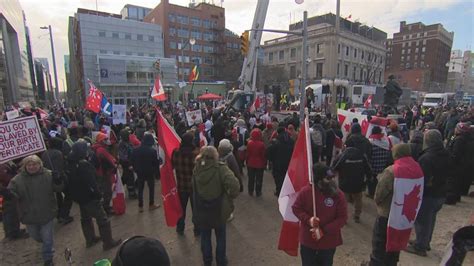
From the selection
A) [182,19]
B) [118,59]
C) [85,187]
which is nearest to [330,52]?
[182,19]

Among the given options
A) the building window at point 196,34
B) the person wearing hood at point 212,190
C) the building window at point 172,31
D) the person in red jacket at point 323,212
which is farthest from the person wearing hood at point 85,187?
the building window at point 196,34

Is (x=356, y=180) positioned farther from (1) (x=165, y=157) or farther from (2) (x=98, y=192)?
(2) (x=98, y=192)

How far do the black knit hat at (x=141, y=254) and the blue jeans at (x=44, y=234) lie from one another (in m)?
3.56

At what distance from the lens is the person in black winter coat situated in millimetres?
5461

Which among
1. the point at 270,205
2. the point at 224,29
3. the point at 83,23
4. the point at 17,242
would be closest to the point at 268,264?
the point at 270,205

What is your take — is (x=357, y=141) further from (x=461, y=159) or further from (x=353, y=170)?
(x=461, y=159)

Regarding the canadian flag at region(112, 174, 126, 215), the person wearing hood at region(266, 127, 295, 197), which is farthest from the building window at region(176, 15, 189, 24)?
the canadian flag at region(112, 174, 126, 215)

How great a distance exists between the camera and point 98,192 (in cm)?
456

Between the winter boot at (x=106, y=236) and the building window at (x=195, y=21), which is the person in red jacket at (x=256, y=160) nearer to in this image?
the winter boot at (x=106, y=236)

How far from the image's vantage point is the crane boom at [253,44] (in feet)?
54.3

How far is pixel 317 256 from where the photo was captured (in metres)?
3.32

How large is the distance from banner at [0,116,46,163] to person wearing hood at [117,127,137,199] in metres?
2.32

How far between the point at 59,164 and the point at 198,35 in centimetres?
7346

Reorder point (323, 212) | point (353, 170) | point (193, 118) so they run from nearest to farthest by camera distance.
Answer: point (323, 212)
point (353, 170)
point (193, 118)
